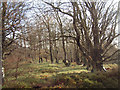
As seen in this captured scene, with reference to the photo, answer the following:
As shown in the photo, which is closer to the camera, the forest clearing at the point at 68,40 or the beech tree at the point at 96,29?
the forest clearing at the point at 68,40

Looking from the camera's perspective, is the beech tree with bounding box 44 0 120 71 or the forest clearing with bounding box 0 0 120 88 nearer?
the forest clearing with bounding box 0 0 120 88

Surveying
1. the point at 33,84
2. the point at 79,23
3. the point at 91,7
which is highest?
the point at 91,7

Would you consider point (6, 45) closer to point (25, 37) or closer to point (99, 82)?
point (25, 37)

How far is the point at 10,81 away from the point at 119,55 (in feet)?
14.0

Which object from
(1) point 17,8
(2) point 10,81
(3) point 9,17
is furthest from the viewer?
(1) point 17,8

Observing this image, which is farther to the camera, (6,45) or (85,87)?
(6,45)

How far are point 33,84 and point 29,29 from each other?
2943 mm

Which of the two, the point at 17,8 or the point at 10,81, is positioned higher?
the point at 17,8

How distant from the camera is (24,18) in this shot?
530 centimetres

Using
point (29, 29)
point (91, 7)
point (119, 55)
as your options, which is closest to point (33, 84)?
point (29, 29)

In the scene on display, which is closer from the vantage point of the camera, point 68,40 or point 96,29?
point 96,29

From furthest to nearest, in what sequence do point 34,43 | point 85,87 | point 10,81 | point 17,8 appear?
point 34,43
point 17,8
point 10,81
point 85,87

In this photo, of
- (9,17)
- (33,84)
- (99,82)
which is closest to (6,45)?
(9,17)

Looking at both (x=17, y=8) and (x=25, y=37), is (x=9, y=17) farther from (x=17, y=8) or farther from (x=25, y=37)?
(x=25, y=37)
